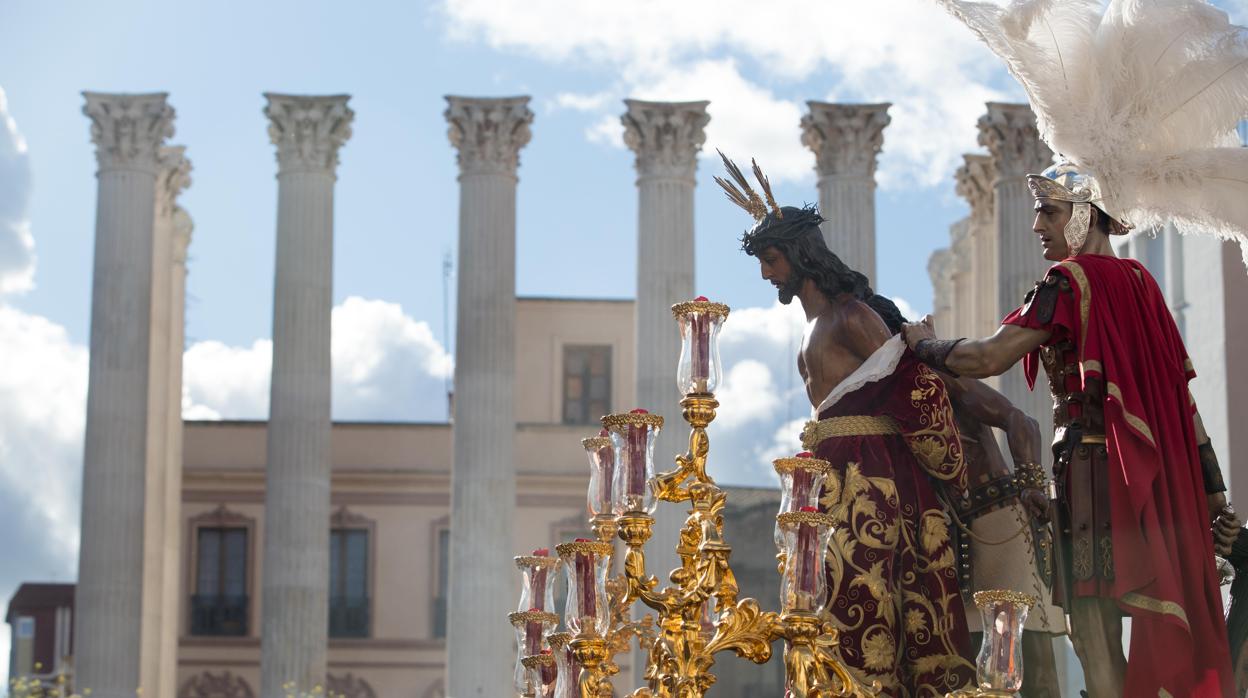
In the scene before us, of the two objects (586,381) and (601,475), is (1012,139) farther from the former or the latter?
(601,475)

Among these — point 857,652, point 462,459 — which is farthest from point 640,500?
point 462,459

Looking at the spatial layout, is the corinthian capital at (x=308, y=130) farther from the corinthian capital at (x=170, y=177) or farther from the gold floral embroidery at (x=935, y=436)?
the gold floral embroidery at (x=935, y=436)

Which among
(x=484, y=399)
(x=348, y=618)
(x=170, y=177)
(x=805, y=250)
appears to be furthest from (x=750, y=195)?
(x=348, y=618)

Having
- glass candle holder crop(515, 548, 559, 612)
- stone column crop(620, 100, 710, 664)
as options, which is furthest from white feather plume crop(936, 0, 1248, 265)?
stone column crop(620, 100, 710, 664)

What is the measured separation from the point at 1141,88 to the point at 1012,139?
27851 mm

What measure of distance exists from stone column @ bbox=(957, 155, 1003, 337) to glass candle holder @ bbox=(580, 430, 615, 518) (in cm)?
3141

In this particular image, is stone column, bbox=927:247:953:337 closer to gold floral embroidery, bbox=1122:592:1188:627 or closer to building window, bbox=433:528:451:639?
building window, bbox=433:528:451:639

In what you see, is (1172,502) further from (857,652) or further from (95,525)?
(95,525)

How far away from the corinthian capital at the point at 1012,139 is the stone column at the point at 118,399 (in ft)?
45.6

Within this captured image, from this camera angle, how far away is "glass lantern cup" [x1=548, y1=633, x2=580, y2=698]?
9.75 meters

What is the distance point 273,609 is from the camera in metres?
36.1

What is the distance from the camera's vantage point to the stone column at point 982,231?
135 feet

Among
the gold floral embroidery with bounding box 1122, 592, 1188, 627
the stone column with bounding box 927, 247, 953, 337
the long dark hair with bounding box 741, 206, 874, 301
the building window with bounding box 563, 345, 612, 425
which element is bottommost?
the gold floral embroidery with bounding box 1122, 592, 1188, 627

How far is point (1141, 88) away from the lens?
10062 millimetres
